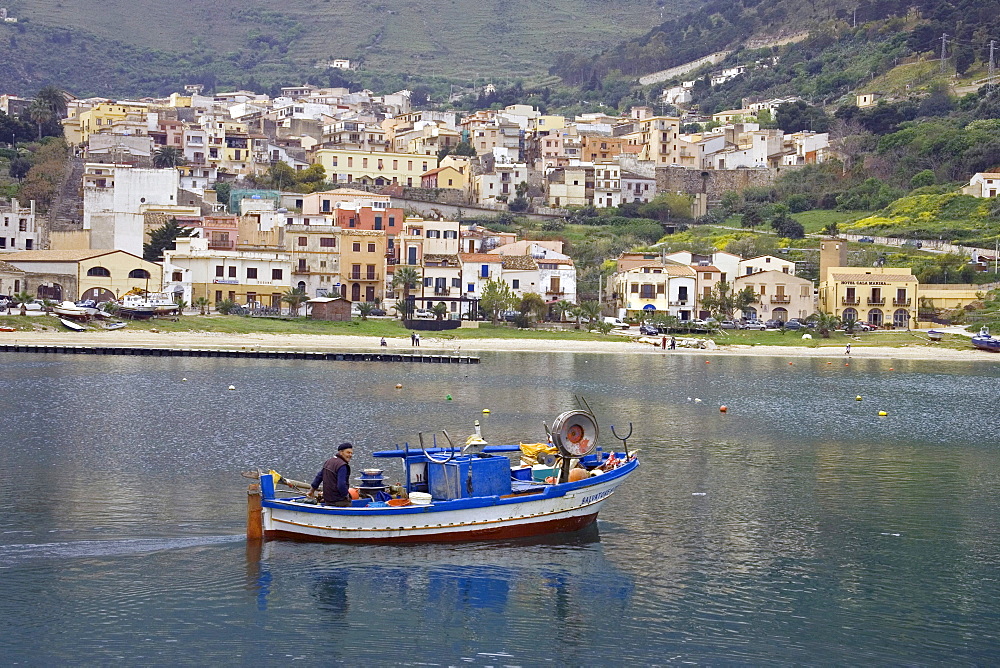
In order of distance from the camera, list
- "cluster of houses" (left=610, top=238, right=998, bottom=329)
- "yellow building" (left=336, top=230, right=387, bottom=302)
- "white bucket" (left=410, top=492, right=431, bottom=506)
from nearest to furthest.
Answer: "white bucket" (left=410, top=492, right=431, bottom=506) < "yellow building" (left=336, top=230, right=387, bottom=302) < "cluster of houses" (left=610, top=238, right=998, bottom=329)

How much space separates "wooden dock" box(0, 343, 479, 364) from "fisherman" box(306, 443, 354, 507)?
136 ft

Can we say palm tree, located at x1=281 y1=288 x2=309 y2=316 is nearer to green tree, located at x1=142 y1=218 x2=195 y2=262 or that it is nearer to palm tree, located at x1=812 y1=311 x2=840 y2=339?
green tree, located at x1=142 y1=218 x2=195 y2=262

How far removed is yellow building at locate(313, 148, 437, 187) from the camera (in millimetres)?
119500

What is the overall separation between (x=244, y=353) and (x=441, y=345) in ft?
42.7

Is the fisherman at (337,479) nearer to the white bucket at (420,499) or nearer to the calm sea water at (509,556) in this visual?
the calm sea water at (509,556)

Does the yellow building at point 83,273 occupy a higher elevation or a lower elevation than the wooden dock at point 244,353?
higher

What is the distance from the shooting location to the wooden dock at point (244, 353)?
208 ft

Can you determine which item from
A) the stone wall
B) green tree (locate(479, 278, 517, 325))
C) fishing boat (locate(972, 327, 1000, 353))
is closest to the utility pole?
the stone wall

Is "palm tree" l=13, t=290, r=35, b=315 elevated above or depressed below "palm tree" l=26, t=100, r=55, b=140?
below

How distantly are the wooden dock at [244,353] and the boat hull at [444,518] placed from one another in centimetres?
4103

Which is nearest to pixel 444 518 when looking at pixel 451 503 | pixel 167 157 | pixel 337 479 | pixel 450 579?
pixel 451 503

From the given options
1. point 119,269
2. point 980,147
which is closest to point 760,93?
point 980,147

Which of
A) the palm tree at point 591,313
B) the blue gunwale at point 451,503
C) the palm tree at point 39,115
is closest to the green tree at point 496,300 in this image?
the palm tree at point 591,313

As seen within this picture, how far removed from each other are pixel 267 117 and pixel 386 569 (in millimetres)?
128198
